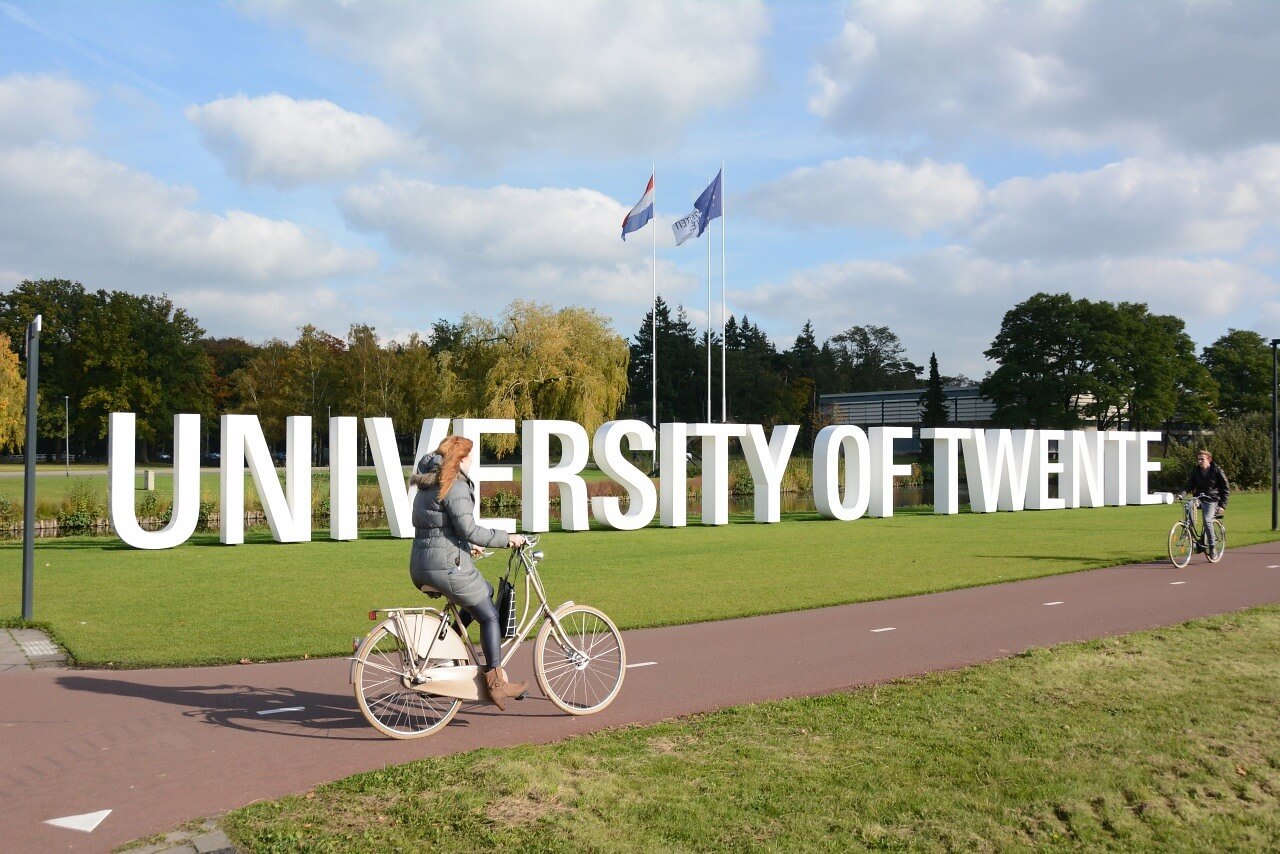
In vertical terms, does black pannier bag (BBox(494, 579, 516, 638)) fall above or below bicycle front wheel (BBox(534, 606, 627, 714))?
above

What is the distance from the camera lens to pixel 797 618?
1074cm

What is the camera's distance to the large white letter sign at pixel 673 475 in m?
23.6

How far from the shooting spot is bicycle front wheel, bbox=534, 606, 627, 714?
680cm

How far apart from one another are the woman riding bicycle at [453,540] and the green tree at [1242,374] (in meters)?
77.2

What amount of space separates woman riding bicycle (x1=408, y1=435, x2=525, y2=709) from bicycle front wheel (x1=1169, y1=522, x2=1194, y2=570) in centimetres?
1252

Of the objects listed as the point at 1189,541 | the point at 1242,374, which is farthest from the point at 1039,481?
the point at 1242,374

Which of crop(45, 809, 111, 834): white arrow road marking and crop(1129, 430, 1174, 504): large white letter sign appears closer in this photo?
crop(45, 809, 111, 834): white arrow road marking

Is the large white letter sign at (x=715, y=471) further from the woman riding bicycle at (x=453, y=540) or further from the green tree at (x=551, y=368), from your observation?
the green tree at (x=551, y=368)

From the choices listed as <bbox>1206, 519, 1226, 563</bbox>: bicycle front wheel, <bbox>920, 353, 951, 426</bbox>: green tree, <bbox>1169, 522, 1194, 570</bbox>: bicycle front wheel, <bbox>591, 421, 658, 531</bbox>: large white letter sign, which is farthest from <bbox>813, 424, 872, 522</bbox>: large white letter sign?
<bbox>920, 353, 951, 426</bbox>: green tree

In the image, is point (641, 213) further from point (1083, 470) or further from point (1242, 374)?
point (1242, 374)

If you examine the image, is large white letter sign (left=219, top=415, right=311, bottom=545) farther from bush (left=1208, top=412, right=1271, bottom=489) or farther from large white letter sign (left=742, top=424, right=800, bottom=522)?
bush (left=1208, top=412, right=1271, bottom=489)

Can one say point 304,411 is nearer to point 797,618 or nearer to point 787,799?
point 797,618

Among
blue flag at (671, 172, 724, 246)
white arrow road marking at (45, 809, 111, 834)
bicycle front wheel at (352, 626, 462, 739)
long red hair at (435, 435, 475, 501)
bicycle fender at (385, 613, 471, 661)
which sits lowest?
white arrow road marking at (45, 809, 111, 834)

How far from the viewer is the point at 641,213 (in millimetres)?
38656
